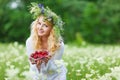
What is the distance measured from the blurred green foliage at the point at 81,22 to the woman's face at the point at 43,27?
18.2 meters

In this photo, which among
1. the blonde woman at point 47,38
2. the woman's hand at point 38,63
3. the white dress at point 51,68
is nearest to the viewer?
the woman's hand at point 38,63

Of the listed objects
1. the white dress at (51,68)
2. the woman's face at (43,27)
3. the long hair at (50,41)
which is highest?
the woman's face at (43,27)

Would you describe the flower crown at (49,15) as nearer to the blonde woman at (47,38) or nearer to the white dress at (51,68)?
the blonde woman at (47,38)

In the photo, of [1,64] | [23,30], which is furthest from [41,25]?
[23,30]

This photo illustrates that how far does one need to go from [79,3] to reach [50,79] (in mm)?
18889

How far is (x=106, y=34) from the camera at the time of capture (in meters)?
25.0

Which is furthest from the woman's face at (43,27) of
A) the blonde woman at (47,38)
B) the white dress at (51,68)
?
the white dress at (51,68)

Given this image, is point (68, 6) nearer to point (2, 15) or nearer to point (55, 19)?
point (2, 15)

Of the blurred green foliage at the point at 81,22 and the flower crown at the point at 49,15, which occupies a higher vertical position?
the blurred green foliage at the point at 81,22

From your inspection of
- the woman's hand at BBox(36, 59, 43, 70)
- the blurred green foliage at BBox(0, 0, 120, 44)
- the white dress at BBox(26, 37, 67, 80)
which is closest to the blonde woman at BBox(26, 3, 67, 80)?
the white dress at BBox(26, 37, 67, 80)

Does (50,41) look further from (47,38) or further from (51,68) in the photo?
(51,68)

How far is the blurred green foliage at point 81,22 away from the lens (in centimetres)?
A: 2469

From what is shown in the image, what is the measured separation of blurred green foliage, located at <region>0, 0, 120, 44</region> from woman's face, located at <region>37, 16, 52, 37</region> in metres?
18.2

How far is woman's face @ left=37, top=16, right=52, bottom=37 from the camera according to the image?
243 inches
